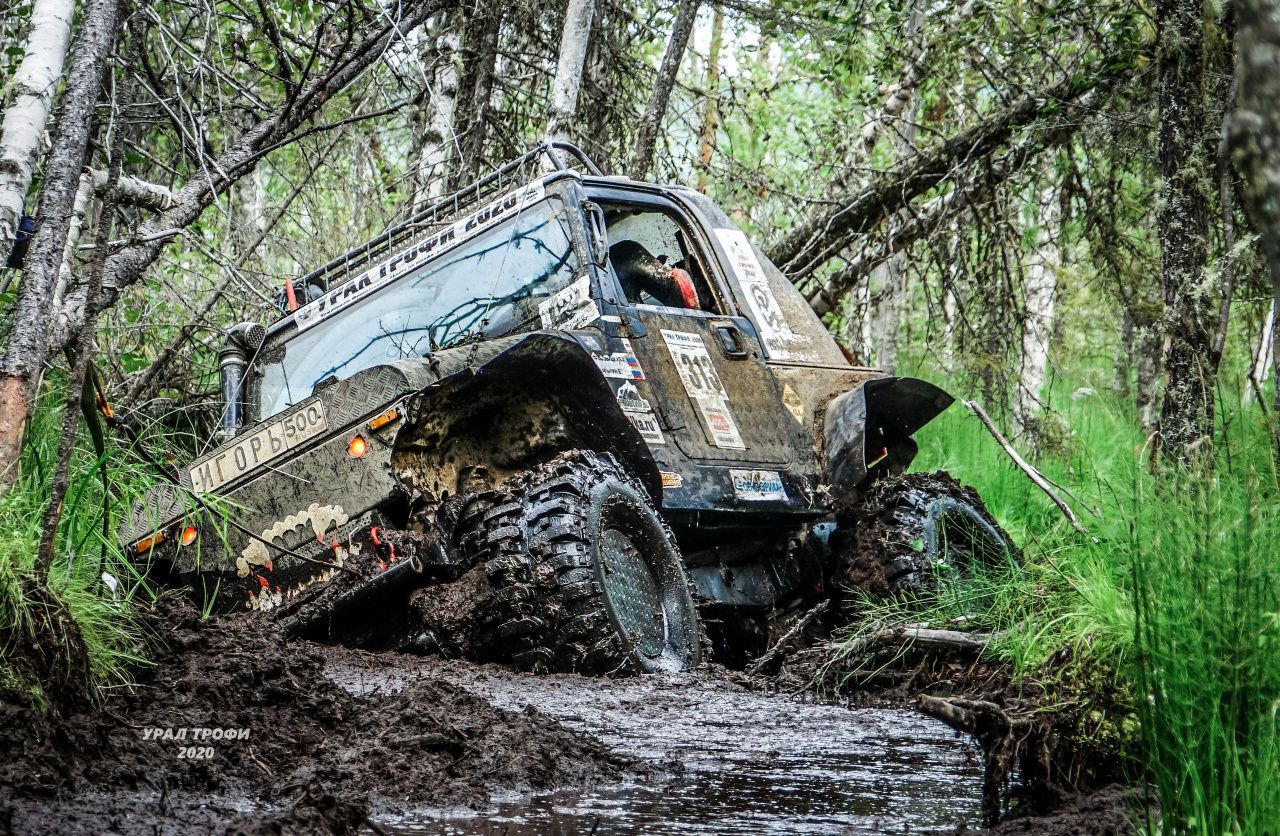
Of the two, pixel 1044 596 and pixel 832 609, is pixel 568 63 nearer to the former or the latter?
pixel 832 609

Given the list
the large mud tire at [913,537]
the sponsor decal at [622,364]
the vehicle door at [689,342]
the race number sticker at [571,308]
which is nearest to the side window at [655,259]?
the vehicle door at [689,342]

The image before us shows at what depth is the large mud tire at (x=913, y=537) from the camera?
21.6ft

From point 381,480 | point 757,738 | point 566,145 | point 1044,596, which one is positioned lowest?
point 757,738

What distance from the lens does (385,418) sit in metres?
5.25

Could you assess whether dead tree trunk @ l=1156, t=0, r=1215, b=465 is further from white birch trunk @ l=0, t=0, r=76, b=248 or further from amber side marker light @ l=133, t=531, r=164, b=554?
white birch trunk @ l=0, t=0, r=76, b=248

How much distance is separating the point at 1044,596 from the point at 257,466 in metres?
3.03

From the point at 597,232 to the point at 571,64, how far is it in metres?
3.21

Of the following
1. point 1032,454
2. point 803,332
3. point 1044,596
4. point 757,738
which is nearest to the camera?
point 757,738

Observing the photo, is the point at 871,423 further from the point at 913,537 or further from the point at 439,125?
the point at 439,125

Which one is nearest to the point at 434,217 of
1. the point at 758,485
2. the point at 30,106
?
the point at 758,485

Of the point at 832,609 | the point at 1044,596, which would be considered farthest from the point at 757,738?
the point at 832,609

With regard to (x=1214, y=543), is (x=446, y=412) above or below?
above

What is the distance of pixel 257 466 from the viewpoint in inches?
216

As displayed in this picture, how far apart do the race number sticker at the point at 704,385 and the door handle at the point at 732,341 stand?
189mm
